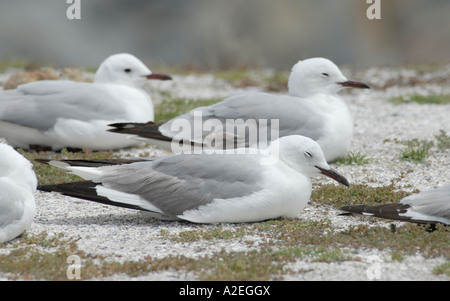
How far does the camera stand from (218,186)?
19.0ft

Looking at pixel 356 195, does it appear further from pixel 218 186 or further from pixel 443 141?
pixel 443 141

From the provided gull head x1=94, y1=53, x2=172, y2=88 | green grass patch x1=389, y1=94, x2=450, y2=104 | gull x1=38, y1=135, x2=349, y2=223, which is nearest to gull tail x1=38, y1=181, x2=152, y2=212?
gull x1=38, y1=135, x2=349, y2=223

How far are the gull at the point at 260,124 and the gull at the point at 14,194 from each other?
8.58 feet

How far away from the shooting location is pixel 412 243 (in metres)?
5.06

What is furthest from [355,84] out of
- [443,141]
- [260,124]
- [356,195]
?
[356,195]

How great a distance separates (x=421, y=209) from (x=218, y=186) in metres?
1.61

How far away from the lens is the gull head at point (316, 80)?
8.40 metres

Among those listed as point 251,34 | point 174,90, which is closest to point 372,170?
point 174,90

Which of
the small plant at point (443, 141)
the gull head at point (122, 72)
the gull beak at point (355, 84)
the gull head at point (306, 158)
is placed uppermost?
the gull head at point (122, 72)

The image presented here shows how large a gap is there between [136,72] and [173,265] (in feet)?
16.9

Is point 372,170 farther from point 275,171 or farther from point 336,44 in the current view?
point 336,44

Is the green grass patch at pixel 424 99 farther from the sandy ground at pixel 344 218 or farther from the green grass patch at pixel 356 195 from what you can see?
the green grass patch at pixel 356 195

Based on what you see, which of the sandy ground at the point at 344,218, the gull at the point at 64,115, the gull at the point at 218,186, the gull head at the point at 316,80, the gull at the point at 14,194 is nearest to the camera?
the sandy ground at the point at 344,218

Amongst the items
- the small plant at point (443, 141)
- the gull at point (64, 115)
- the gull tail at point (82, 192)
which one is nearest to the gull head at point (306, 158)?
the gull tail at point (82, 192)
